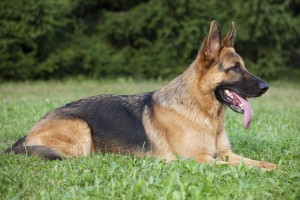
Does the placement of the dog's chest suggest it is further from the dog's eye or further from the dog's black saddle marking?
the dog's eye

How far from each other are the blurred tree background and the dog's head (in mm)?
12587

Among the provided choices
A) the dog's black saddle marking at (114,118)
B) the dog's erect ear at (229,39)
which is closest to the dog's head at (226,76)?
the dog's erect ear at (229,39)

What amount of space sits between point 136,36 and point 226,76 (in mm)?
14629

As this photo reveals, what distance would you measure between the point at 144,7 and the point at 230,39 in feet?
45.4

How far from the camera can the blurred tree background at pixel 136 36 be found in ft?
61.3

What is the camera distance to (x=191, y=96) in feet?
22.5

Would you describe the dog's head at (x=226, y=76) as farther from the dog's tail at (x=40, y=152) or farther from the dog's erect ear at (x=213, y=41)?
the dog's tail at (x=40, y=152)

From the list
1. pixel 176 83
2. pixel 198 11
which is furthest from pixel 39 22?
pixel 176 83

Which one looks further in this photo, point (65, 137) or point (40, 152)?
point (65, 137)

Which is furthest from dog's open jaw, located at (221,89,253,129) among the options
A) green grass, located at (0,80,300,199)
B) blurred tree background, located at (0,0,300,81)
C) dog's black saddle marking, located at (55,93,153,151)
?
blurred tree background, located at (0,0,300,81)

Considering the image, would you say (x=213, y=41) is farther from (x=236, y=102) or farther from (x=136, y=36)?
(x=136, y=36)

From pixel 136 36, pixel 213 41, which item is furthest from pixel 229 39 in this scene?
pixel 136 36

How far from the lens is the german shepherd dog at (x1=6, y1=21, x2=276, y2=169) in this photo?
22.0 ft

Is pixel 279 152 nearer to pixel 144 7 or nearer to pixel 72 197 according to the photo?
pixel 72 197
